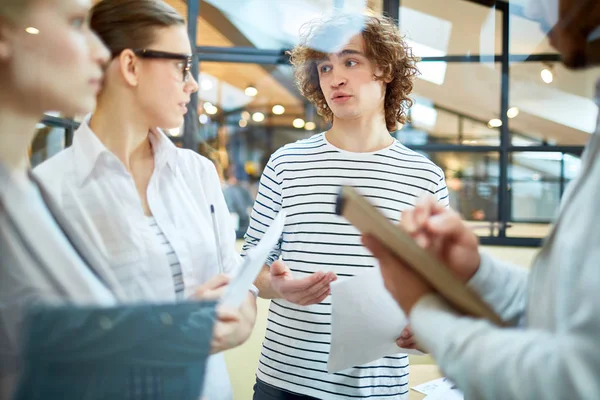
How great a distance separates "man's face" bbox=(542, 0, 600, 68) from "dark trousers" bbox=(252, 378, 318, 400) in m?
0.86

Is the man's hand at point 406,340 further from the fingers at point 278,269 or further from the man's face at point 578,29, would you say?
the man's face at point 578,29

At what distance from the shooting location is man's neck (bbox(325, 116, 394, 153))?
3.85 feet

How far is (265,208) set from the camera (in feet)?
3.72

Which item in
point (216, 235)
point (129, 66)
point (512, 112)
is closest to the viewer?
point (129, 66)

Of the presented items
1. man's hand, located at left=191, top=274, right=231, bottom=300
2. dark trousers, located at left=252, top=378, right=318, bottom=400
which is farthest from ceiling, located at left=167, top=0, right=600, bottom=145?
dark trousers, located at left=252, top=378, right=318, bottom=400

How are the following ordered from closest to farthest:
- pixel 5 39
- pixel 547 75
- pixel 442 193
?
pixel 5 39
pixel 547 75
pixel 442 193

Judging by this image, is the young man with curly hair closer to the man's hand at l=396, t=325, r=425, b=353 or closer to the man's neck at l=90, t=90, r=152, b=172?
the man's hand at l=396, t=325, r=425, b=353

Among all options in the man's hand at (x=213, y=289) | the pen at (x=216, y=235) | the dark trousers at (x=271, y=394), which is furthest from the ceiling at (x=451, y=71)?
the dark trousers at (x=271, y=394)

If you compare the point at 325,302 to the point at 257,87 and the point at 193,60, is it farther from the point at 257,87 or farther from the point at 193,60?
the point at 193,60

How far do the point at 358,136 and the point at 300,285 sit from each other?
37 cm

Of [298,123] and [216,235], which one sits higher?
[298,123]

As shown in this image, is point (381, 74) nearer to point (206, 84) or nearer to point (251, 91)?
point (251, 91)

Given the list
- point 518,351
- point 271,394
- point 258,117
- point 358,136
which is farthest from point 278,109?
point 518,351

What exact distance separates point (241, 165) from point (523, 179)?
0.55 m
